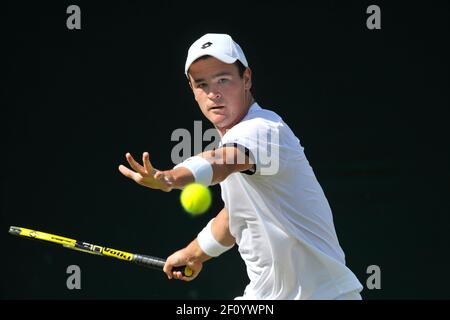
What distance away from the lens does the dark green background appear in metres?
6.96

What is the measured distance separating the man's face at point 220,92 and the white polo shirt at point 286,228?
0.07 meters

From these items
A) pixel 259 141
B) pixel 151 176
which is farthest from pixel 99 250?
pixel 151 176

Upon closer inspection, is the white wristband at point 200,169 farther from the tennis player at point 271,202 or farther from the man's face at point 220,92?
the man's face at point 220,92

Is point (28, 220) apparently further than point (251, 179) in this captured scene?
Yes

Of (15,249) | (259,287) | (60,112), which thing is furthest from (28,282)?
(259,287)

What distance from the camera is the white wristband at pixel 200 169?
3365 mm

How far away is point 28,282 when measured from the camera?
7.26 metres

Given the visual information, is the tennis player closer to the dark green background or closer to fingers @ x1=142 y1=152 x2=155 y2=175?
fingers @ x1=142 y1=152 x2=155 y2=175

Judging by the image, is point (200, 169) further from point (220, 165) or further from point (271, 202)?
point (271, 202)

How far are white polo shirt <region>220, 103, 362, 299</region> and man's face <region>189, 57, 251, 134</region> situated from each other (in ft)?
0.24

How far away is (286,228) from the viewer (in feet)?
12.7

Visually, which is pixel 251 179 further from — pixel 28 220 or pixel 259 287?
pixel 28 220

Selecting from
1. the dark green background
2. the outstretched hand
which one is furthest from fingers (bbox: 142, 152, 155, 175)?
the dark green background

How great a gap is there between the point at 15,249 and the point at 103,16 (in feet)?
6.27
